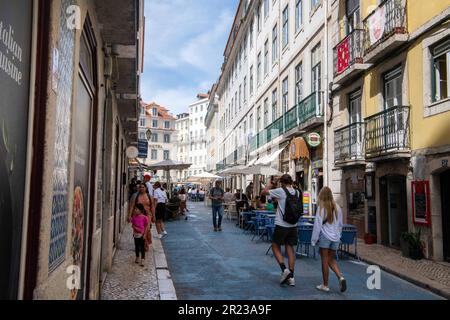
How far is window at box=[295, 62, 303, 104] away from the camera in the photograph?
71.2 feet

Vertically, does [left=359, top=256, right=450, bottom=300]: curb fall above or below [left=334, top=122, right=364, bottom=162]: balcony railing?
below

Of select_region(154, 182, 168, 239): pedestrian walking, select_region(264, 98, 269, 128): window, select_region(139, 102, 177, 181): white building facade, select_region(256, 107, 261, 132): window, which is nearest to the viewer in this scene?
select_region(154, 182, 168, 239): pedestrian walking

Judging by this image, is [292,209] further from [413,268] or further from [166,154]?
[166,154]

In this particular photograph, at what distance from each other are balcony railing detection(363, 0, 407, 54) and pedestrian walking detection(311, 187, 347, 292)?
7.01m

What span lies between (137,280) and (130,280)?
0.12 metres

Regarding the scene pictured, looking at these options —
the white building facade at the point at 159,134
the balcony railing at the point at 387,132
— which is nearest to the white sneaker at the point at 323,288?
the balcony railing at the point at 387,132

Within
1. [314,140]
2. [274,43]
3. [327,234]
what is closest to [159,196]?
[314,140]

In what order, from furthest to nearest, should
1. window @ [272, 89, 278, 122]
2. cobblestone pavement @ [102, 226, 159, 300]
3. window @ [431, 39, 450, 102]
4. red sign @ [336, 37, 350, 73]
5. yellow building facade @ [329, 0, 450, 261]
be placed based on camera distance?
window @ [272, 89, 278, 122], red sign @ [336, 37, 350, 73], yellow building facade @ [329, 0, 450, 261], window @ [431, 39, 450, 102], cobblestone pavement @ [102, 226, 159, 300]

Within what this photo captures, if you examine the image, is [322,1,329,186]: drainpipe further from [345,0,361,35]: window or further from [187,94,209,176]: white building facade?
[187,94,209,176]: white building facade

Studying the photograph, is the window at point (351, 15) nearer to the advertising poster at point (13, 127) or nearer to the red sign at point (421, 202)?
the red sign at point (421, 202)

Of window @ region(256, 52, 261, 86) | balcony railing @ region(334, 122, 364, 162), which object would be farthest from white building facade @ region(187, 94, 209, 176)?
balcony railing @ region(334, 122, 364, 162)

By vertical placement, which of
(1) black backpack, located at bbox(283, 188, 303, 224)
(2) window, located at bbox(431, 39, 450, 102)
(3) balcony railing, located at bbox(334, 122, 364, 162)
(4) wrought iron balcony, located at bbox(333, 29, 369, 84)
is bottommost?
(1) black backpack, located at bbox(283, 188, 303, 224)

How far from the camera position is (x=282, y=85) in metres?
25.5
